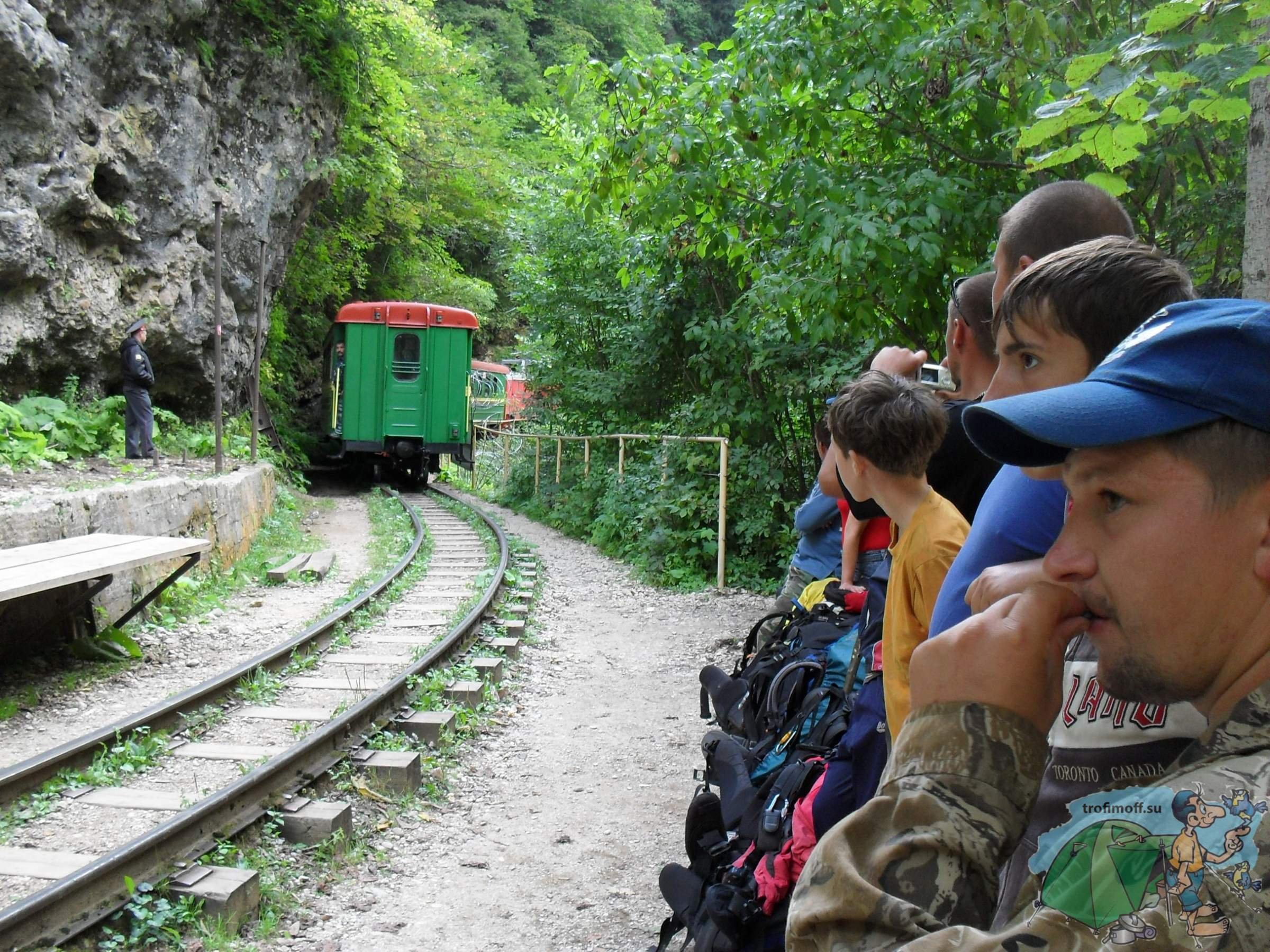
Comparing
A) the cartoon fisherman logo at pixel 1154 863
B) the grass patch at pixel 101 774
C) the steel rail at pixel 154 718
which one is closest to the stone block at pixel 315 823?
the grass patch at pixel 101 774

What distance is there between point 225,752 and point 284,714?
2.20 feet

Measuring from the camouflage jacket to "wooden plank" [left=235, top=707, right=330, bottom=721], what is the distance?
503cm

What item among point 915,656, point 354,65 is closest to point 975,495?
point 915,656

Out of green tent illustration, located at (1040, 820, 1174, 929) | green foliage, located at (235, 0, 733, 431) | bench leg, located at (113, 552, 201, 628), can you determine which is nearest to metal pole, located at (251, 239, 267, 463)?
green foliage, located at (235, 0, 733, 431)

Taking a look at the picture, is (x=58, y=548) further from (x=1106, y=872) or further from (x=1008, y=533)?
(x=1106, y=872)

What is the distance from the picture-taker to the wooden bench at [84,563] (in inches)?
210

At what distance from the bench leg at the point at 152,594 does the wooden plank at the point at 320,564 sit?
8.81 ft

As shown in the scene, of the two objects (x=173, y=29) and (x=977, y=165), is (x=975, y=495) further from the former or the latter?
(x=173, y=29)

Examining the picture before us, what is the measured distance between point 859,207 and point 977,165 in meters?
0.79

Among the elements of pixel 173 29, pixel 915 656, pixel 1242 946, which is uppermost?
pixel 173 29

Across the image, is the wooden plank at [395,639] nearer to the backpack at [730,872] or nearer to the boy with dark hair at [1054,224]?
the backpack at [730,872]

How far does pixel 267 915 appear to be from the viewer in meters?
3.41

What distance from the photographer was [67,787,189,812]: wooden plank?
4.17 metres

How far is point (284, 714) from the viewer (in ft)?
18.2
